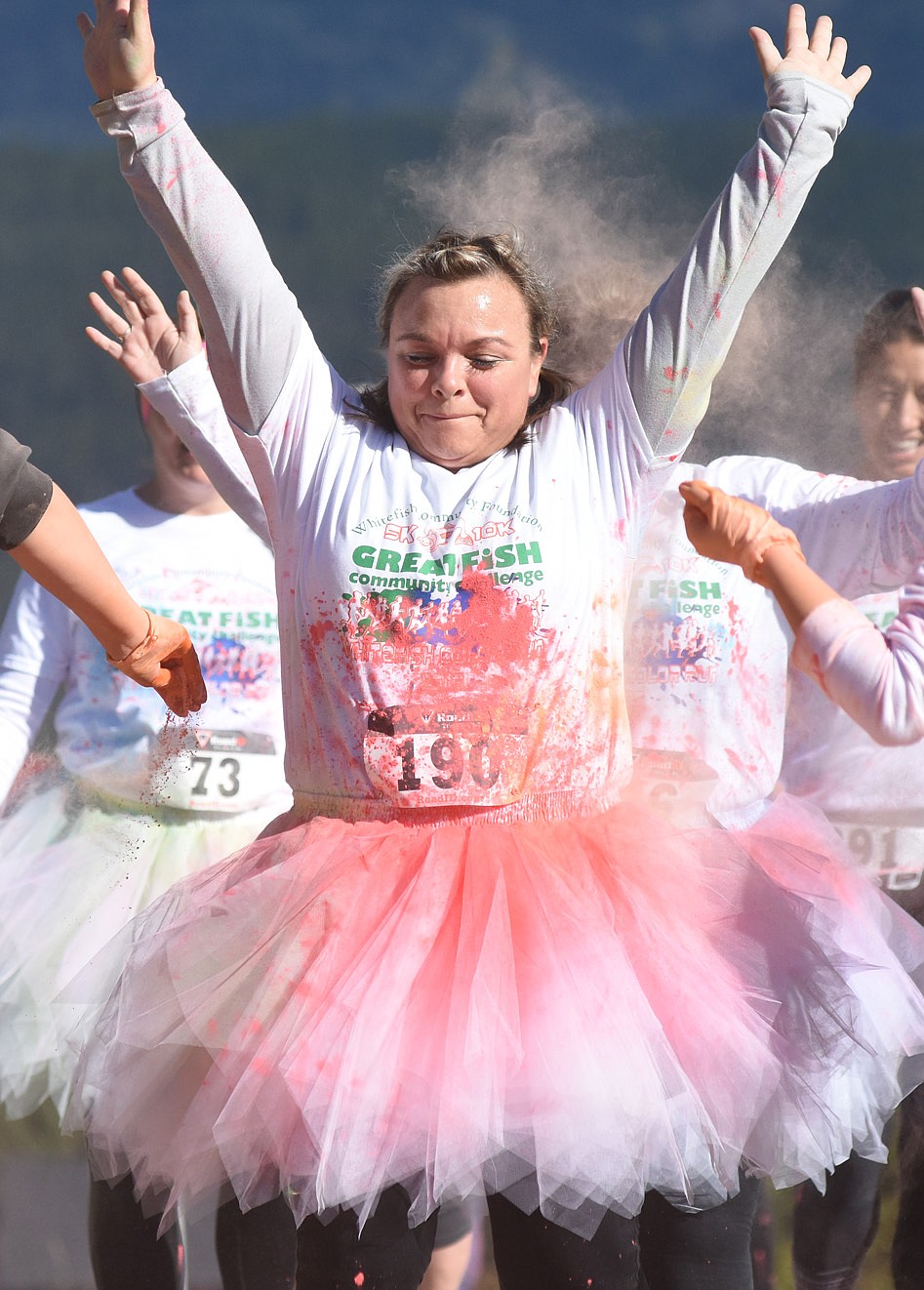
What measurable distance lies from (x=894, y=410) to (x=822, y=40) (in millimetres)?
676

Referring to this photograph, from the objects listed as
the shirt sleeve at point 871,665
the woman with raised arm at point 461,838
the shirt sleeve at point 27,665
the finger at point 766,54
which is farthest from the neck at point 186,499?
the shirt sleeve at point 871,665

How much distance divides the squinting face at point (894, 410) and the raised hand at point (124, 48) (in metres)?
1.17

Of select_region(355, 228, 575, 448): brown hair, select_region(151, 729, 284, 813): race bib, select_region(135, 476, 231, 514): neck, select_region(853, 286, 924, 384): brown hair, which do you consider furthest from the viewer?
select_region(135, 476, 231, 514): neck

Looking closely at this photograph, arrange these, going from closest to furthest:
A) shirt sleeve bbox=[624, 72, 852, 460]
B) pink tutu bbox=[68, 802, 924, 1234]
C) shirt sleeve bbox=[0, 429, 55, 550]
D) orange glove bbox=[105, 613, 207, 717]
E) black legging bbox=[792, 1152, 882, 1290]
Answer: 1. pink tutu bbox=[68, 802, 924, 1234]
2. shirt sleeve bbox=[0, 429, 55, 550]
3. shirt sleeve bbox=[624, 72, 852, 460]
4. orange glove bbox=[105, 613, 207, 717]
5. black legging bbox=[792, 1152, 882, 1290]

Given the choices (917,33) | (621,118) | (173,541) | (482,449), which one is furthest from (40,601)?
(917,33)

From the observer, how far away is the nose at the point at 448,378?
65.9 inches

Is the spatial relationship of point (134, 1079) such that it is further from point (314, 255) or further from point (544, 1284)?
point (314, 255)

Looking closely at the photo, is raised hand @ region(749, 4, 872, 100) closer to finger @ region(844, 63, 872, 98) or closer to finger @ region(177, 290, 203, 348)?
finger @ region(844, 63, 872, 98)

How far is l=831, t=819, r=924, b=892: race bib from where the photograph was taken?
2219 millimetres

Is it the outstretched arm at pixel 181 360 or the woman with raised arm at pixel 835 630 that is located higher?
the outstretched arm at pixel 181 360

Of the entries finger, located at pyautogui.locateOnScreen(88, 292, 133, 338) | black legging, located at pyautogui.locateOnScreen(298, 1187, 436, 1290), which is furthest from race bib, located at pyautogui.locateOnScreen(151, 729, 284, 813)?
black legging, located at pyautogui.locateOnScreen(298, 1187, 436, 1290)

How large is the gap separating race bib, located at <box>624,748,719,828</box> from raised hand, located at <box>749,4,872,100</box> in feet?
2.87

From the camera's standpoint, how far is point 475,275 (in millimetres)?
1725

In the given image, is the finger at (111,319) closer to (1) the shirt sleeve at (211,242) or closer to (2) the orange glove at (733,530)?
(1) the shirt sleeve at (211,242)
